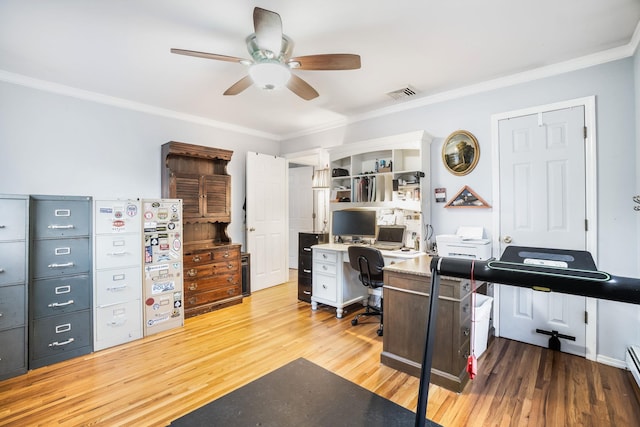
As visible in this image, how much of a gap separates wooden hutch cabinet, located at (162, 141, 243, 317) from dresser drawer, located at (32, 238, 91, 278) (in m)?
1.03

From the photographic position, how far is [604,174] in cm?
252

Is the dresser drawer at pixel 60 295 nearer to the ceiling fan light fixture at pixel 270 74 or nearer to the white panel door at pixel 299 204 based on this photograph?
the ceiling fan light fixture at pixel 270 74

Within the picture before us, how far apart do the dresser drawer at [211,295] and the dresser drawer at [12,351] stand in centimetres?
143

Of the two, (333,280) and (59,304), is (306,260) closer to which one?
(333,280)

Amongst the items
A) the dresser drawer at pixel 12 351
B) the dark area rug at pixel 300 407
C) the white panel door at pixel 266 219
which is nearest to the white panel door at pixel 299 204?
the white panel door at pixel 266 219

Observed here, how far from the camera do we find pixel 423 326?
7.47ft

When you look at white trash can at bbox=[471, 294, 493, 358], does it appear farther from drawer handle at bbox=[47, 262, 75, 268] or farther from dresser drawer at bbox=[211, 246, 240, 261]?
drawer handle at bbox=[47, 262, 75, 268]

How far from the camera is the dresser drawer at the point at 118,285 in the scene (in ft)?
9.28

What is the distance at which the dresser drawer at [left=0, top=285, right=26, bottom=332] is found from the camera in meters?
2.33

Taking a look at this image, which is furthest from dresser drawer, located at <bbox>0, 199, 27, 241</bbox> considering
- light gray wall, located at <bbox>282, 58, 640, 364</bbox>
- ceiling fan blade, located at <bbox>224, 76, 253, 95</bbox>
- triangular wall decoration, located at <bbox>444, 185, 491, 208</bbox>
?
light gray wall, located at <bbox>282, 58, 640, 364</bbox>

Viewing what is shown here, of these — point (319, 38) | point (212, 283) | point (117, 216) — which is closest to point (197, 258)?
point (212, 283)

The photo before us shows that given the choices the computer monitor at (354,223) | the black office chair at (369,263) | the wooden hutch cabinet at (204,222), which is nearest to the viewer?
the black office chair at (369,263)

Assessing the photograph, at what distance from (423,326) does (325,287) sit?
5.26 feet

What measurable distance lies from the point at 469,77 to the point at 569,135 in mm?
1063
